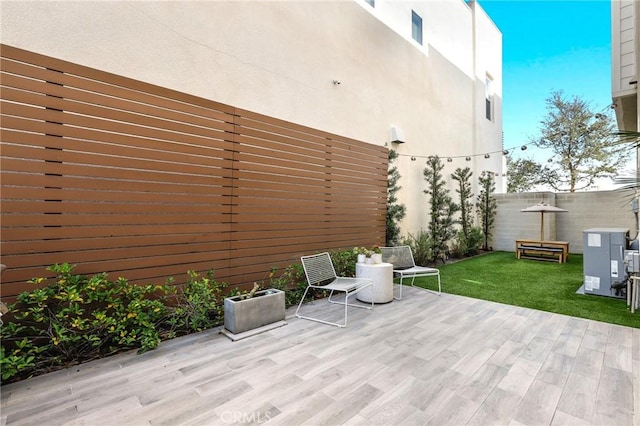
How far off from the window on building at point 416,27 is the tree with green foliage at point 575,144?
300 inches

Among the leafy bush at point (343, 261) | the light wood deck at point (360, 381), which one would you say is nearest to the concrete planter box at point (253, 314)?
the light wood deck at point (360, 381)

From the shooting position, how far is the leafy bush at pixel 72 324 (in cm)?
236

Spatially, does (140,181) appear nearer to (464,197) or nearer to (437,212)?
(437,212)

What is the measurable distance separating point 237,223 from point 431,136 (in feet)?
20.6

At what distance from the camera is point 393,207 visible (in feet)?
21.8

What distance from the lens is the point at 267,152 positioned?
434 cm

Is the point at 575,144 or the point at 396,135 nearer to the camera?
the point at 396,135

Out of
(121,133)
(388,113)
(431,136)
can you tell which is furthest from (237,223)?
(431,136)

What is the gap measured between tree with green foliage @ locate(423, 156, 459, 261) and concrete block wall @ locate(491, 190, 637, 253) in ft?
10.0

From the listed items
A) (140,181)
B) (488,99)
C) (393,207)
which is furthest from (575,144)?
(140,181)

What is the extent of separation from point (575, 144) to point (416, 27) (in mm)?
9321

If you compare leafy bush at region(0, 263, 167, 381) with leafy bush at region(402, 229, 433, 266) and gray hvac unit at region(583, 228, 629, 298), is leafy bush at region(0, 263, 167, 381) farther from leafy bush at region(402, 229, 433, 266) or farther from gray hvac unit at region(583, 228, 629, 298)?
gray hvac unit at region(583, 228, 629, 298)

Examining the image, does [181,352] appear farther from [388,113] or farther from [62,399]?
[388,113]

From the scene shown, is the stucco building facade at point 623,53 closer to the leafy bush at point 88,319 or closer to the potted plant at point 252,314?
the potted plant at point 252,314
